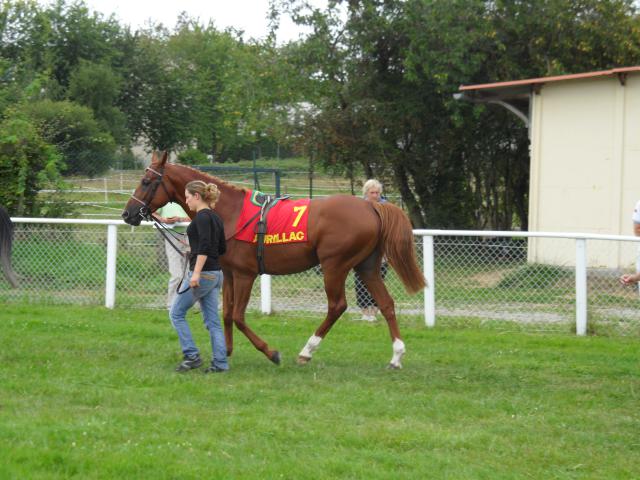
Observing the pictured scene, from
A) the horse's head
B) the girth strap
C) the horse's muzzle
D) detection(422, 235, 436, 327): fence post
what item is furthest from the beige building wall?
the horse's muzzle

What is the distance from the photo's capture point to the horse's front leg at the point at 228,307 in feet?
28.7

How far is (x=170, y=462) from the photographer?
5.46 m

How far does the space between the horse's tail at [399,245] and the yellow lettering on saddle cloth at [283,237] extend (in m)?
0.77

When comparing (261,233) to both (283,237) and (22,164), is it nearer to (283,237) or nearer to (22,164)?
(283,237)

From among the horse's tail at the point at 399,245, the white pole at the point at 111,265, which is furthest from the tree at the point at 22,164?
the horse's tail at the point at 399,245

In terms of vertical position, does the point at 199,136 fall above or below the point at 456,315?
above

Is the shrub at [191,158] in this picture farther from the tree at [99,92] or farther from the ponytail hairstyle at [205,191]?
the ponytail hairstyle at [205,191]

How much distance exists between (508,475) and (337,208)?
12.2ft

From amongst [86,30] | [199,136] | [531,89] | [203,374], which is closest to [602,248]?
[531,89]

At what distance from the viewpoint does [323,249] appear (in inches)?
339

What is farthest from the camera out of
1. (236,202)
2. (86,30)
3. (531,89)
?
(86,30)

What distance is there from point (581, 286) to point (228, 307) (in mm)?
4241

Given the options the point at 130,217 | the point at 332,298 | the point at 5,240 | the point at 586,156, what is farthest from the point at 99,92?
the point at 332,298

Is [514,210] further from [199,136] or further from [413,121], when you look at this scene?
[199,136]
